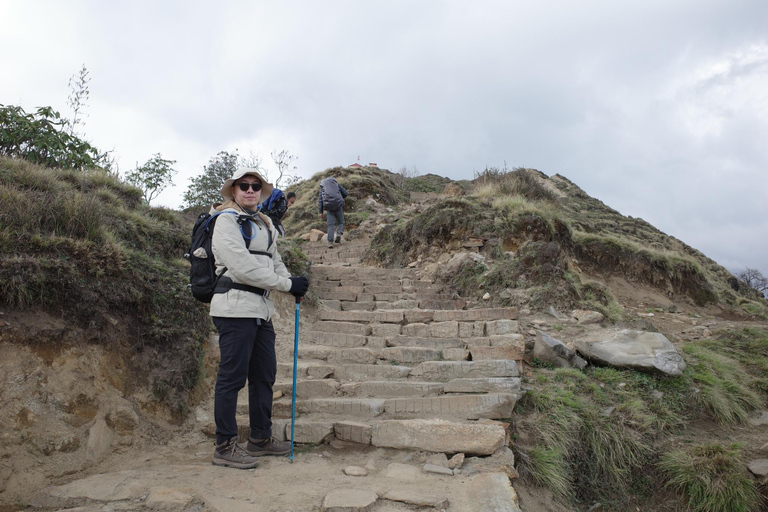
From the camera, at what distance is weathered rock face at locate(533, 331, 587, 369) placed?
532 cm

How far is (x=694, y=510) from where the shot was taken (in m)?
3.92

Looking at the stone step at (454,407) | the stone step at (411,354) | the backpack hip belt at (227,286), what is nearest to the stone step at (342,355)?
the stone step at (411,354)

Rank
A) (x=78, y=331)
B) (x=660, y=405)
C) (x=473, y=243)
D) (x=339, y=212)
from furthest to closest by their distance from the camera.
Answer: (x=339, y=212) < (x=473, y=243) < (x=660, y=405) < (x=78, y=331)

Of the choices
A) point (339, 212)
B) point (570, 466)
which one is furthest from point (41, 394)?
point (339, 212)

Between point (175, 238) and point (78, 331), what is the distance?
7.60 ft

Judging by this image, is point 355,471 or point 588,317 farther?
point 588,317

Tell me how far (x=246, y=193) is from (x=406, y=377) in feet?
8.54

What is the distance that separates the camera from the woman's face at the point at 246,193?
3.44 metres

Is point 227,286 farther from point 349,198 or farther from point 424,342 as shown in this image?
point 349,198

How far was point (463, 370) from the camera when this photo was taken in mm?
4723

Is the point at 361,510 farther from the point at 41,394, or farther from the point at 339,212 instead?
the point at 339,212

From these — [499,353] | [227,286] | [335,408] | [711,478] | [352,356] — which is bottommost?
[711,478]

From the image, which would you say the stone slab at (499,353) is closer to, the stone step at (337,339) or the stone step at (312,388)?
the stone step at (337,339)

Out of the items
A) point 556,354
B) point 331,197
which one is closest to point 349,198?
point 331,197
